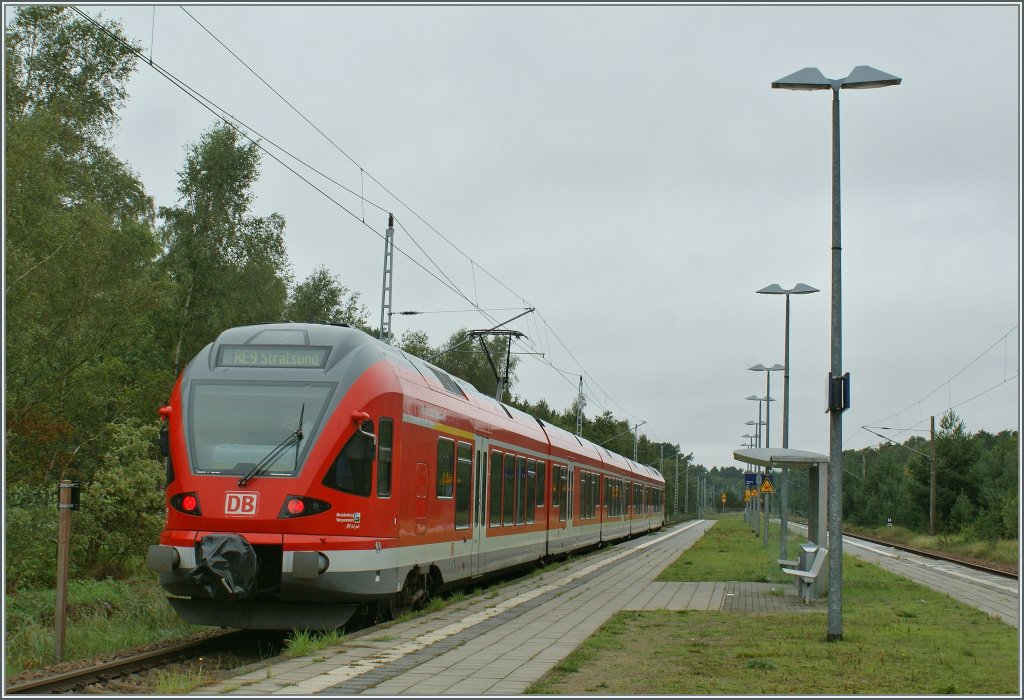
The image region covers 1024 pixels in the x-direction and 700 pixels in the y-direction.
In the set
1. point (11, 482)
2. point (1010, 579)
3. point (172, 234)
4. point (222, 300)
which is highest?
point (172, 234)

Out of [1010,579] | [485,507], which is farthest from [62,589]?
[1010,579]

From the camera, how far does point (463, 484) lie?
1633cm

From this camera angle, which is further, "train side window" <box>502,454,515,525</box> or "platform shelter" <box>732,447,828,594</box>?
"train side window" <box>502,454,515,525</box>

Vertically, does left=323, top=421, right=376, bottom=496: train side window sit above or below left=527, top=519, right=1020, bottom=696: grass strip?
above

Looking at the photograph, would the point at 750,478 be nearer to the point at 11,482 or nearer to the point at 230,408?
the point at 11,482

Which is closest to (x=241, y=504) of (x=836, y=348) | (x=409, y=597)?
(x=409, y=597)

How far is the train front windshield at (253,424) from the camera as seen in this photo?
11648mm

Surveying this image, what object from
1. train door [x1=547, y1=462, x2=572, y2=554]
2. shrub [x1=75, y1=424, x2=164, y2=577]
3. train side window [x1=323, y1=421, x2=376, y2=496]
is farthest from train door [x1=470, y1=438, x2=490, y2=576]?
shrub [x1=75, y1=424, x2=164, y2=577]

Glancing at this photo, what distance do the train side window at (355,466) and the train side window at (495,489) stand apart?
624cm

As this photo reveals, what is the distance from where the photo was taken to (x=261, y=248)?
3931cm

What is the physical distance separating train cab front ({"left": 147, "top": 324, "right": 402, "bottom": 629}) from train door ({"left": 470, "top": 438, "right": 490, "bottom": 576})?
458 centimetres

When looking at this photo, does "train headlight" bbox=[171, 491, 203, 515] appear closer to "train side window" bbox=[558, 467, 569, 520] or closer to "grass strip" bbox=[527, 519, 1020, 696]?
"grass strip" bbox=[527, 519, 1020, 696]

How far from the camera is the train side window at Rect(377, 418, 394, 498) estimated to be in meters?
12.4

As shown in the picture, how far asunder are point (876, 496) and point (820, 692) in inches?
2745
